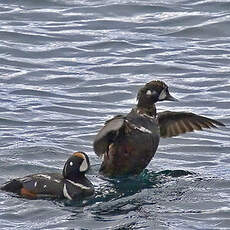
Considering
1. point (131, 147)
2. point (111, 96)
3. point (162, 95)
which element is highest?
point (162, 95)

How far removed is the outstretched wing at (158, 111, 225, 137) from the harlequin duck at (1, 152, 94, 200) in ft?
6.22

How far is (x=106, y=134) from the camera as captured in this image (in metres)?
12.7

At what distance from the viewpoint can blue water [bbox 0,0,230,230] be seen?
12.0 m

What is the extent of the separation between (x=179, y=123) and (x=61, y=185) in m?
2.25

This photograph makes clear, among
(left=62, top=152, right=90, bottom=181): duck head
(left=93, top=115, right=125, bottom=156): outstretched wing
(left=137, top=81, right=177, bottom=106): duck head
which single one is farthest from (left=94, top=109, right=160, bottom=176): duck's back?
(left=62, top=152, right=90, bottom=181): duck head

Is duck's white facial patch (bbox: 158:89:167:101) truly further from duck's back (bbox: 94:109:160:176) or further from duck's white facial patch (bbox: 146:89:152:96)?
duck's back (bbox: 94:109:160:176)

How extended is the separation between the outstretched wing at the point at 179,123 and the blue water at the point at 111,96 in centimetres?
33

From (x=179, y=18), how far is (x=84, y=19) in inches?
60.8

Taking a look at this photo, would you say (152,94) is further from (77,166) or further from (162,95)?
(77,166)

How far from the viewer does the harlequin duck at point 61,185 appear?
40.1 feet

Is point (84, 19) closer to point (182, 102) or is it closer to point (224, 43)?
point (224, 43)

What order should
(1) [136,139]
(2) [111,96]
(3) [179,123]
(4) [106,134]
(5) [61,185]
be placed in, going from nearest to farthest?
(5) [61,185] → (4) [106,134] → (1) [136,139] → (3) [179,123] → (2) [111,96]

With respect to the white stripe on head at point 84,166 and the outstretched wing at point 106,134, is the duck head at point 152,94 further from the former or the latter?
the white stripe on head at point 84,166

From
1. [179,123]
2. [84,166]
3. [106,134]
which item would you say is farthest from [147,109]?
[84,166]
